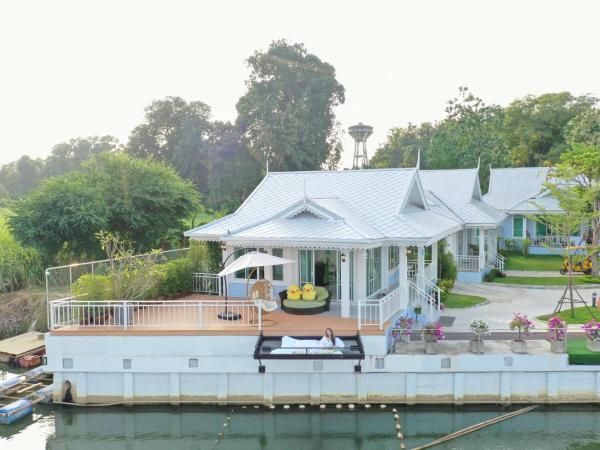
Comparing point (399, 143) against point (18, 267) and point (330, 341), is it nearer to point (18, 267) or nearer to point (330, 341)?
point (18, 267)

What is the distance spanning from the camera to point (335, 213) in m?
18.1

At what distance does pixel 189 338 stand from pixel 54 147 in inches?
3204

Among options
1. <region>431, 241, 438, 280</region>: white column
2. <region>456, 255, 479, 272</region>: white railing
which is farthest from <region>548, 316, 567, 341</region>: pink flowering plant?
<region>456, 255, 479, 272</region>: white railing

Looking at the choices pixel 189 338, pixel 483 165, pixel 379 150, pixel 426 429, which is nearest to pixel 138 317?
pixel 189 338

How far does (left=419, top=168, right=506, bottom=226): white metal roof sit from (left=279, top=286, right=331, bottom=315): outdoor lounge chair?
39.8ft

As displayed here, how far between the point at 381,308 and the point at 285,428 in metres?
4.02

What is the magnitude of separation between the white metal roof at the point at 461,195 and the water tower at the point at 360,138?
13.8 ft

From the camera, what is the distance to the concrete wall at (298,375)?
14.7 m

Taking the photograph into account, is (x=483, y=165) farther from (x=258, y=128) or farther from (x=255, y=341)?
(x=255, y=341)

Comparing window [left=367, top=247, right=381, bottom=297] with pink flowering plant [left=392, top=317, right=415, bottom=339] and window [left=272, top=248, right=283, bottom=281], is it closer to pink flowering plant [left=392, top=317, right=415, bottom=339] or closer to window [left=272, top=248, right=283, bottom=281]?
pink flowering plant [left=392, top=317, right=415, bottom=339]

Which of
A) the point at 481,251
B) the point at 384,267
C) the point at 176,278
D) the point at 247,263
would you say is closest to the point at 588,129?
the point at 481,251

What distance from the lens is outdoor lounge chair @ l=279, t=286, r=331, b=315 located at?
56.2ft

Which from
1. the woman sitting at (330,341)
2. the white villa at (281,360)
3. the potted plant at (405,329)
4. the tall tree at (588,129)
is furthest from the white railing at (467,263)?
the tall tree at (588,129)

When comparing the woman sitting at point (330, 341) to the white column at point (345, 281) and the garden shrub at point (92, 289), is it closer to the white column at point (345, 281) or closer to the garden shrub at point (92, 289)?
the white column at point (345, 281)
